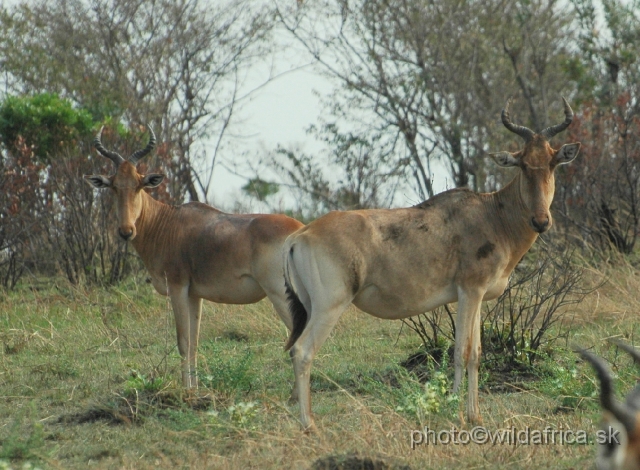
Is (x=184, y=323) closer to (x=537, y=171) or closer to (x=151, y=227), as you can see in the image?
(x=151, y=227)

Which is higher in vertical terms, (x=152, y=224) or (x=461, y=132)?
(x=461, y=132)

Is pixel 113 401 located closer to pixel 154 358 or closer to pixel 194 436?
pixel 194 436

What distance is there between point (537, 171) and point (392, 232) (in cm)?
108

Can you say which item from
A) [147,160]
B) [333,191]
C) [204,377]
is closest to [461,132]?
[333,191]

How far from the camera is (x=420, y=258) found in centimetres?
674

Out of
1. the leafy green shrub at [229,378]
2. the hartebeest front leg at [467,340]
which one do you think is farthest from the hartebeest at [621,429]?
the leafy green shrub at [229,378]

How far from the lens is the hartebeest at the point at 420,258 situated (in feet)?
21.5

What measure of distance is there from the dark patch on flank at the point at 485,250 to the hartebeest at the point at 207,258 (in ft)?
5.74

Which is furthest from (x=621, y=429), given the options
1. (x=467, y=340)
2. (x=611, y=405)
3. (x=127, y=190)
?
(x=127, y=190)

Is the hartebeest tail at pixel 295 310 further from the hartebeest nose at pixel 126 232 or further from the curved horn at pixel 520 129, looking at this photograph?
the hartebeest nose at pixel 126 232

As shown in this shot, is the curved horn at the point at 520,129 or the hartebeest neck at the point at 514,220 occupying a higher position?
the curved horn at the point at 520,129

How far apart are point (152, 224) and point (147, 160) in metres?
5.61

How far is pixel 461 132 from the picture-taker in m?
19.4

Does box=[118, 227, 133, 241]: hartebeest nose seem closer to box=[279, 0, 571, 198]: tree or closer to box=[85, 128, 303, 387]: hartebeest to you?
box=[85, 128, 303, 387]: hartebeest
